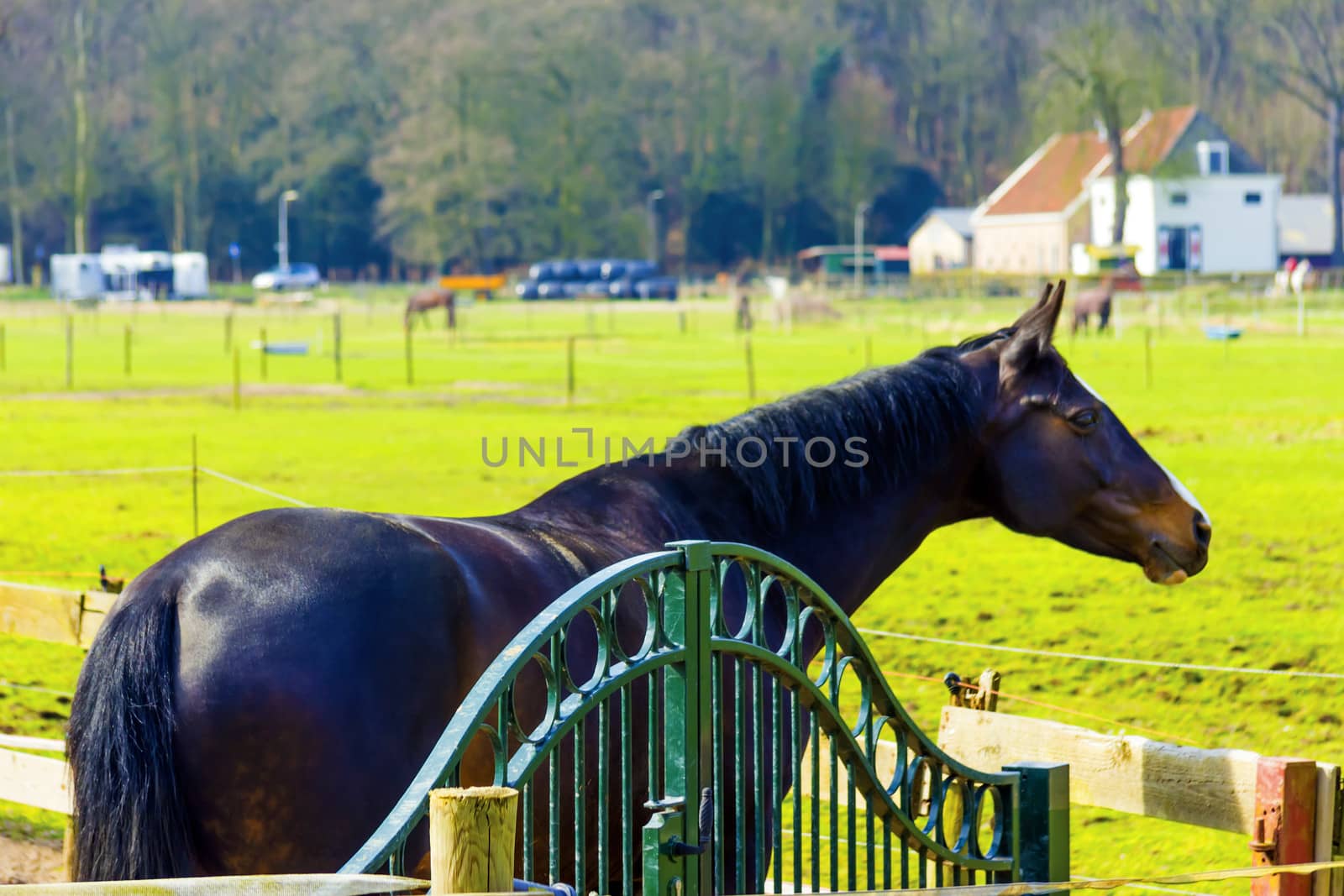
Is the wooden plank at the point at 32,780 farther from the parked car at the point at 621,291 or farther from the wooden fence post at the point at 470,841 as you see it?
the parked car at the point at 621,291

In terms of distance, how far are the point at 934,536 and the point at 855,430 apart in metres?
9.71

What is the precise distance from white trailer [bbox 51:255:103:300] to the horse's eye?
8223cm

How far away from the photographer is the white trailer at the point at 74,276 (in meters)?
81.4

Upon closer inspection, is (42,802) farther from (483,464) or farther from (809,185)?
(809,185)

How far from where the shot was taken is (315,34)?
4392 inches

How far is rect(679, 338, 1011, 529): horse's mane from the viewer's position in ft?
15.2

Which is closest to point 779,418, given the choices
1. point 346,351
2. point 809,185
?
point 346,351

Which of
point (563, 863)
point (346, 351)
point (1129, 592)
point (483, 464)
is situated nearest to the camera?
point (563, 863)

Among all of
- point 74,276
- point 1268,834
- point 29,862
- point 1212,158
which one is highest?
point 1212,158

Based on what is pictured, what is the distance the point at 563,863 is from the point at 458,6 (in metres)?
114

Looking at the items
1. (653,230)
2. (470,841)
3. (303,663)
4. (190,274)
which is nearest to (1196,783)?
(303,663)

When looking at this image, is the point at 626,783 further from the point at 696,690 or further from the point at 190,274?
the point at 190,274

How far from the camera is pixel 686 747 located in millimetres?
3059

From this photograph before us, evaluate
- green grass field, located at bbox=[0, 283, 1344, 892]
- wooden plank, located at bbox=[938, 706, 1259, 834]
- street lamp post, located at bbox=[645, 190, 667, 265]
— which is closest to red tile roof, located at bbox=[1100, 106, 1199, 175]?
street lamp post, located at bbox=[645, 190, 667, 265]
